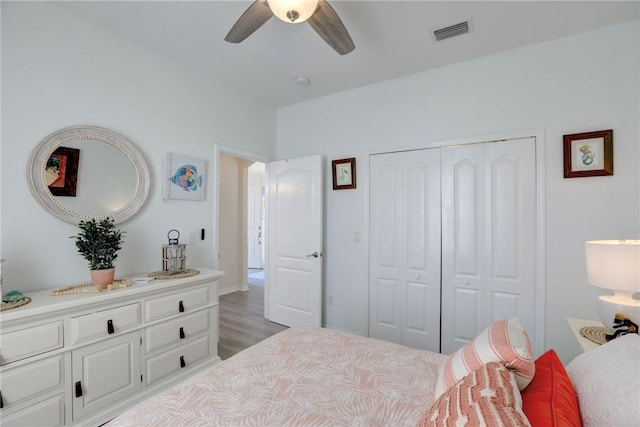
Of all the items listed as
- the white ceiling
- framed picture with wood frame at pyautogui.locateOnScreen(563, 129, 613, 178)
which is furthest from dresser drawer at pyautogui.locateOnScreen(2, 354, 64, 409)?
framed picture with wood frame at pyautogui.locateOnScreen(563, 129, 613, 178)

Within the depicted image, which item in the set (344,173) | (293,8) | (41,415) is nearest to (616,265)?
(293,8)

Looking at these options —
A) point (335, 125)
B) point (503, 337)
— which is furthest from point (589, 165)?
point (335, 125)

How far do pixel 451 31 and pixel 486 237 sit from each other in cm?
172

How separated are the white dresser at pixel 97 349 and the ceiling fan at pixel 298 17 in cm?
183

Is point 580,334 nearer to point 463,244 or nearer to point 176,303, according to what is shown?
point 463,244

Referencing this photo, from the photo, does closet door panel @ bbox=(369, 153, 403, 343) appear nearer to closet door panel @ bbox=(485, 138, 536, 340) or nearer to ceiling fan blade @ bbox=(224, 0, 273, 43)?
closet door panel @ bbox=(485, 138, 536, 340)

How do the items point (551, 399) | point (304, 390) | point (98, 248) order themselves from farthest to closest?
point (98, 248) → point (304, 390) → point (551, 399)

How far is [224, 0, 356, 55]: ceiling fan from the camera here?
1491 mm

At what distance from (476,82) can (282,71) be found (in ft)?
6.00

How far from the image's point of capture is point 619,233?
2.05 meters

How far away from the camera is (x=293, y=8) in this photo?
4.87 feet

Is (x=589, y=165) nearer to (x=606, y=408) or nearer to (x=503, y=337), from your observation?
(x=503, y=337)

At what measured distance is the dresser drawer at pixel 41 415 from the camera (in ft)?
4.72

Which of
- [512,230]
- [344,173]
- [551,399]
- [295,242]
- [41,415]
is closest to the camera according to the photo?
[551,399]
